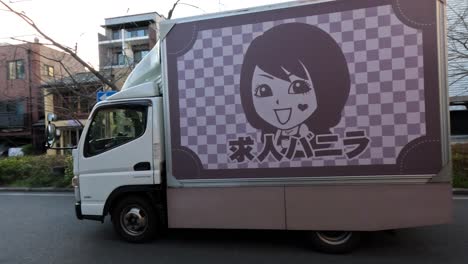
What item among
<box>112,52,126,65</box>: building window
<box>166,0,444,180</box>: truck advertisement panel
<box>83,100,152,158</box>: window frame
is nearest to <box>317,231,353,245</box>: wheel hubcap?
<box>166,0,444,180</box>: truck advertisement panel

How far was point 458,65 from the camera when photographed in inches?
568

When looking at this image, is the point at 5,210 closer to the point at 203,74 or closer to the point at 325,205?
the point at 203,74

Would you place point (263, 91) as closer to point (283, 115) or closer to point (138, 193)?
point (283, 115)

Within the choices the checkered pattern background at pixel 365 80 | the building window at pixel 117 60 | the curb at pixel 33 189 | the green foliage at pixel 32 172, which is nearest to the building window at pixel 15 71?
the building window at pixel 117 60

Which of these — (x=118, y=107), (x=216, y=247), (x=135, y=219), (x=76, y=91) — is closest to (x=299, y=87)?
(x=216, y=247)

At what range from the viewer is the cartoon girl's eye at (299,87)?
5.06 meters

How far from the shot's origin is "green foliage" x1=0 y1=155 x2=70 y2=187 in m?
13.1

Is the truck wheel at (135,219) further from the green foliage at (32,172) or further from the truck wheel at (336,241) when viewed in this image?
the green foliage at (32,172)

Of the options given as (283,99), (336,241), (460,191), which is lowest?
(460,191)

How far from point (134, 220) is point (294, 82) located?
3.18 m

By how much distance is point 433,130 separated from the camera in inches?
185

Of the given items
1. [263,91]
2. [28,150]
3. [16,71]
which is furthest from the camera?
[16,71]

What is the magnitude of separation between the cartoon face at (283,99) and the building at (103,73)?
6.70 metres

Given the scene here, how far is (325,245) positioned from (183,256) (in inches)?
74.5
